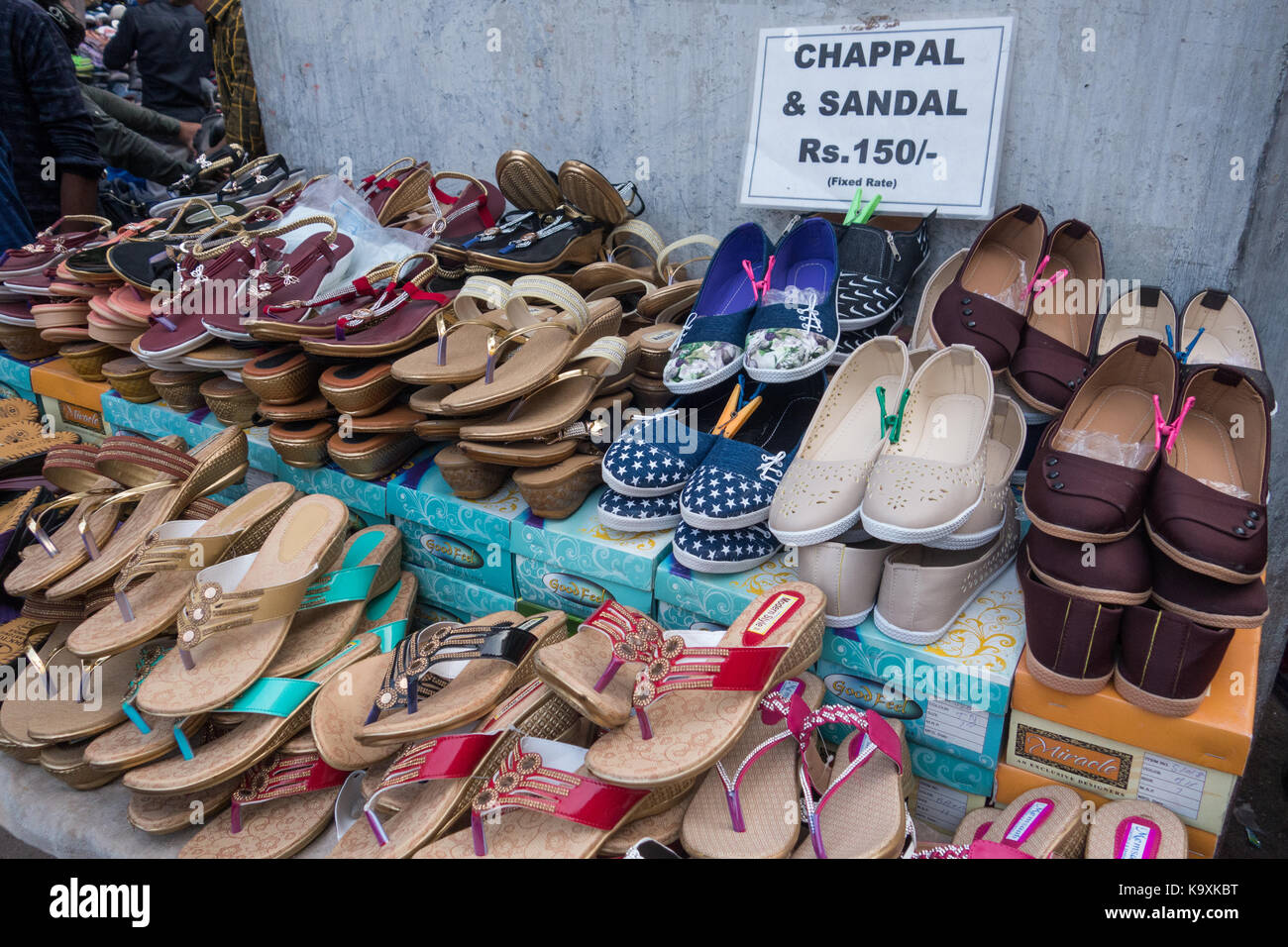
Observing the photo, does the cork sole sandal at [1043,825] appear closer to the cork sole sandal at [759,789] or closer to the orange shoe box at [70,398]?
the cork sole sandal at [759,789]

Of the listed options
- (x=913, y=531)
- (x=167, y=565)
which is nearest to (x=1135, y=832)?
(x=913, y=531)

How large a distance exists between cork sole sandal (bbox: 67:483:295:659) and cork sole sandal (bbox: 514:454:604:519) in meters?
0.49

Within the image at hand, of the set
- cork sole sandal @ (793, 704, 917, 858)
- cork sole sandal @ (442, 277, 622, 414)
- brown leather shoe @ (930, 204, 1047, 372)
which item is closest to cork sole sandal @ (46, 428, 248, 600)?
cork sole sandal @ (442, 277, 622, 414)

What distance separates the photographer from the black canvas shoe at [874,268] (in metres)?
1.48

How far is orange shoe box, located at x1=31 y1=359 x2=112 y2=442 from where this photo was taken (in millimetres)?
2105

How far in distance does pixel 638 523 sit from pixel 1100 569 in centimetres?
65

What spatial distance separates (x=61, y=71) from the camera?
247 centimetres

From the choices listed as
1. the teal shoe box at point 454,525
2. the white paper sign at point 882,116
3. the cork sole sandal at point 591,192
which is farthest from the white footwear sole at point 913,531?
the cork sole sandal at point 591,192

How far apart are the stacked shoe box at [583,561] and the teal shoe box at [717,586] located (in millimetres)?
32

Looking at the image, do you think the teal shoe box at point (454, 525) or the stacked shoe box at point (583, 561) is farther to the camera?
the teal shoe box at point (454, 525)

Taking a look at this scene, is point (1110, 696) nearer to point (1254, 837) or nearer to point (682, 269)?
point (1254, 837)

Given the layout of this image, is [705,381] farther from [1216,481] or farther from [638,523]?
[1216,481]

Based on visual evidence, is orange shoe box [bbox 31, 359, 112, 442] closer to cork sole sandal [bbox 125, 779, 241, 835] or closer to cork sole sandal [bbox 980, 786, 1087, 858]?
cork sole sandal [bbox 125, 779, 241, 835]
